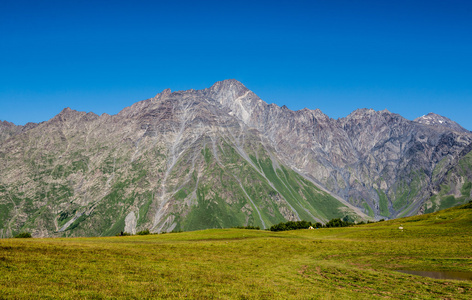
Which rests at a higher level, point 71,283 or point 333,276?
point 71,283

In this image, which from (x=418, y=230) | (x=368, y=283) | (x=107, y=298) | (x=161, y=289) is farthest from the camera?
(x=418, y=230)

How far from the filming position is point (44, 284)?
25.8 metres

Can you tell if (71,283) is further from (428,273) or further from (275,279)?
(428,273)

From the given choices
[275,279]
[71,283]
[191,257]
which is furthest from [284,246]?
[71,283]

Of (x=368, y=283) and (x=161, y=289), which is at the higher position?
(x=161, y=289)

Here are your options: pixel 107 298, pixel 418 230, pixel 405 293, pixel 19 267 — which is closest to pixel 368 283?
pixel 405 293

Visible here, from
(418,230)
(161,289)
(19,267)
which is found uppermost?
(19,267)

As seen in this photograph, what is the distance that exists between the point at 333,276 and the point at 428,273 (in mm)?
13456

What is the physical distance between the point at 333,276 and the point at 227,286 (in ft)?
50.3

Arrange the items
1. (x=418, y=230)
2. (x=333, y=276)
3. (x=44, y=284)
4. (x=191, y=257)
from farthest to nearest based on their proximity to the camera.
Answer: (x=418, y=230), (x=191, y=257), (x=333, y=276), (x=44, y=284)

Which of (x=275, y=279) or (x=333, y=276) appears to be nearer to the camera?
(x=275, y=279)

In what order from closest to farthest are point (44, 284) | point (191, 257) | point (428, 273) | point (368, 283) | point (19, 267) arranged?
point (44, 284) < point (19, 267) < point (368, 283) < point (428, 273) < point (191, 257)

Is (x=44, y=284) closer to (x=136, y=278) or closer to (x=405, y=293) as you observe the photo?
(x=136, y=278)

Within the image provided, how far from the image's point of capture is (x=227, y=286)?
102 ft
